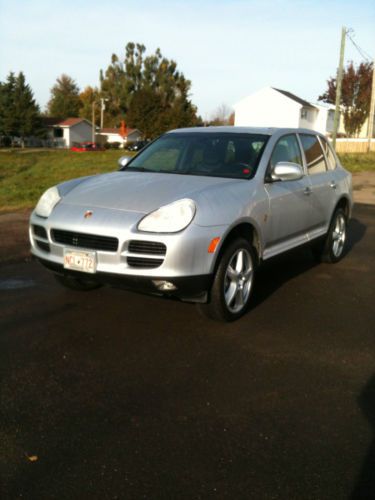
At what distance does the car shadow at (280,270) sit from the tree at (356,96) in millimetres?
60547

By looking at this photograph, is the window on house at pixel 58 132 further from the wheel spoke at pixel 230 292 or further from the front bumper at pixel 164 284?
the front bumper at pixel 164 284

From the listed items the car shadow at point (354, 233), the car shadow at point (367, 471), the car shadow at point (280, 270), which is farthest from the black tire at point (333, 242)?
the car shadow at point (367, 471)

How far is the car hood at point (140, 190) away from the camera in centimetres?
436

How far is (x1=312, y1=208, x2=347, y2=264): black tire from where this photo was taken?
6757 millimetres

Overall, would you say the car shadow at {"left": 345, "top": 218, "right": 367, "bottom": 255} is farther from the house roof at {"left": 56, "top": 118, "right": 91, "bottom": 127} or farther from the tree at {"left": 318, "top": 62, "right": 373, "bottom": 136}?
the house roof at {"left": 56, "top": 118, "right": 91, "bottom": 127}

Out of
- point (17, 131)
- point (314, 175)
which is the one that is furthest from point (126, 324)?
point (17, 131)

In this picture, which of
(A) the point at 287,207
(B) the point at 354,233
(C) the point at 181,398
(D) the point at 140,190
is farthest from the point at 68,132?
(C) the point at 181,398

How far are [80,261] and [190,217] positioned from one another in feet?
3.02

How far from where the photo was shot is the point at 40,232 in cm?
470

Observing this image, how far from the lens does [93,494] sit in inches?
95.3

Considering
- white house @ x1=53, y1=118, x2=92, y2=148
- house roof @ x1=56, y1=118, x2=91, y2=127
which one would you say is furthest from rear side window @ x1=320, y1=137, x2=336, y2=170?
house roof @ x1=56, y1=118, x2=91, y2=127

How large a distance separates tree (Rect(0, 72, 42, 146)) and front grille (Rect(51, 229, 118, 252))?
231 ft

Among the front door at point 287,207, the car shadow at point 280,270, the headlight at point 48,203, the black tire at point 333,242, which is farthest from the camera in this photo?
the black tire at point 333,242

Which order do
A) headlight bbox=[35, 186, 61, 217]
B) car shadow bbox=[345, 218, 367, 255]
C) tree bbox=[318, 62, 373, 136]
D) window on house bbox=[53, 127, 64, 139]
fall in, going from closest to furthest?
headlight bbox=[35, 186, 61, 217]
car shadow bbox=[345, 218, 367, 255]
tree bbox=[318, 62, 373, 136]
window on house bbox=[53, 127, 64, 139]
